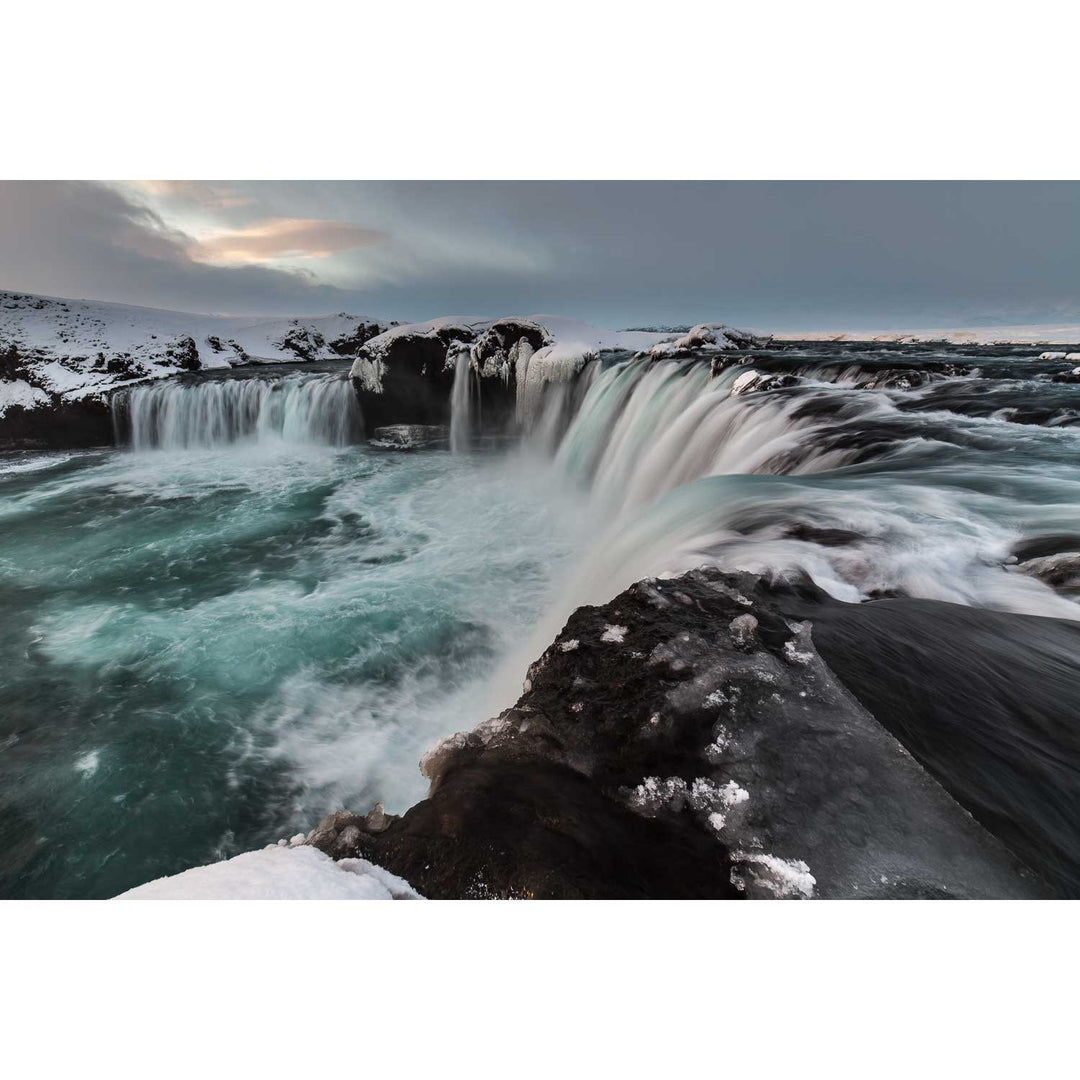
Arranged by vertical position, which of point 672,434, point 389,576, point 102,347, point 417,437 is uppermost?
point 102,347

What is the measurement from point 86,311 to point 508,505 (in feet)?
53.6

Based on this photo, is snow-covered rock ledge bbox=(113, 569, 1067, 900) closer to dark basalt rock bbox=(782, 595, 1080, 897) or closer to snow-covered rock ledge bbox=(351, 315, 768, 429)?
dark basalt rock bbox=(782, 595, 1080, 897)

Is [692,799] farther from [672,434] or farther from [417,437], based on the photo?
[417,437]

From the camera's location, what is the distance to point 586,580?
130 inches

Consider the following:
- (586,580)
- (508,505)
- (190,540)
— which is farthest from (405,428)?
(586,580)

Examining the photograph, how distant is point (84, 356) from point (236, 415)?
14.8ft

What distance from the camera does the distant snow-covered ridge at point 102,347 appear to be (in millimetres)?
11109

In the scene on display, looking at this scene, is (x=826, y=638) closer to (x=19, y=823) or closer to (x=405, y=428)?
(x=19, y=823)

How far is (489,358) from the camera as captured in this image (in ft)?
33.5

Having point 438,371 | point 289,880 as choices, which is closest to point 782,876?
point 289,880

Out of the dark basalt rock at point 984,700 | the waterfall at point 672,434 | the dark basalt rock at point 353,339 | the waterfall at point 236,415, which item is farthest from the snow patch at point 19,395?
the dark basalt rock at point 984,700

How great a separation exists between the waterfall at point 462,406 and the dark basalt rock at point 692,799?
10080 mm

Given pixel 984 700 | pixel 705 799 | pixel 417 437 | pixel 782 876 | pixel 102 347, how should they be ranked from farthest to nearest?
pixel 102 347, pixel 417 437, pixel 984 700, pixel 705 799, pixel 782 876

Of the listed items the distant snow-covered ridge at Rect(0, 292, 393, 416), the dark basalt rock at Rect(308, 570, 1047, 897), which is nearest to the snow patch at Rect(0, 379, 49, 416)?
the distant snow-covered ridge at Rect(0, 292, 393, 416)
